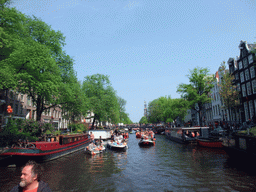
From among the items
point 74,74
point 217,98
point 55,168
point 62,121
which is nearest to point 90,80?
point 62,121

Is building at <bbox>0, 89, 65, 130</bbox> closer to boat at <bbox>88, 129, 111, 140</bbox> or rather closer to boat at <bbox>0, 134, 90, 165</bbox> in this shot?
boat at <bbox>0, 134, 90, 165</bbox>

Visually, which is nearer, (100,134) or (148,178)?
(148,178)

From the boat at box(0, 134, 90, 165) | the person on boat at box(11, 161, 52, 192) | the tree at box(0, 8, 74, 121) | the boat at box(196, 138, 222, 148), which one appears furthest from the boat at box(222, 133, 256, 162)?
the tree at box(0, 8, 74, 121)

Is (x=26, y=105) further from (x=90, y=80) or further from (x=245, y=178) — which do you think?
(x=245, y=178)

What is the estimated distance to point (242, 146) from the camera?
16672 millimetres

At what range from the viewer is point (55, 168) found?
60.1ft

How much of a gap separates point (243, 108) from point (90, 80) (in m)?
42.2

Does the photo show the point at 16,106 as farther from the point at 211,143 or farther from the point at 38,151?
the point at 211,143

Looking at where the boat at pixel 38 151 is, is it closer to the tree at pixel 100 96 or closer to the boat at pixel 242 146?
the boat at pixel 242 146

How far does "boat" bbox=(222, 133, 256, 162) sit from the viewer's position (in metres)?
14.7

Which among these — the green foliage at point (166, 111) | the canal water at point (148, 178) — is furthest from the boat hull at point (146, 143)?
the green foliage at point (166, 111)

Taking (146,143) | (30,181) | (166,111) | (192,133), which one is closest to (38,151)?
(30,181)

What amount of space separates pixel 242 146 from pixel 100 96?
152 ft

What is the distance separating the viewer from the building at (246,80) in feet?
141
